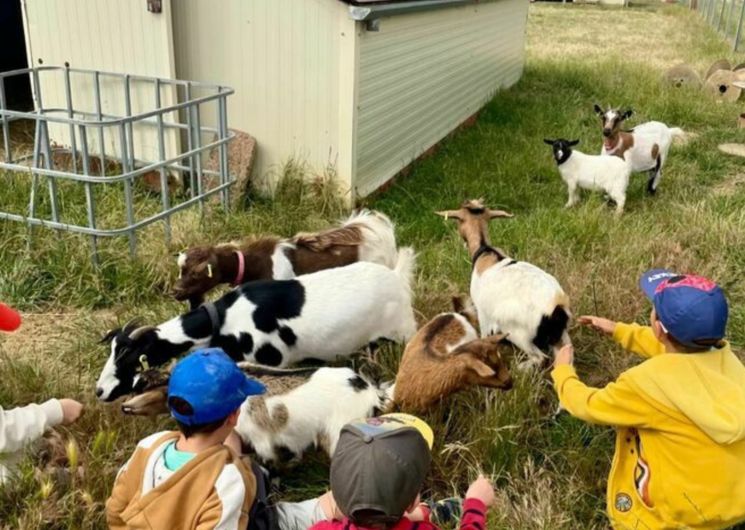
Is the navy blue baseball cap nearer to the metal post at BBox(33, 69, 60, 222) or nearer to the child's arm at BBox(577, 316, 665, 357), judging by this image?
the child's arm at BBox(577, 316, 665, 357)

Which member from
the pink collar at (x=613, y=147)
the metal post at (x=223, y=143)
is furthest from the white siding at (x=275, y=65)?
the pink collar at (x=613, y=147)

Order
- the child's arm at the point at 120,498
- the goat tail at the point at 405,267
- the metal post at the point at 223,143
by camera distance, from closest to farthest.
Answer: the child's arm at the point at 120,498, the goat tail at the point at 405,267, the metal post at the point at 223,143

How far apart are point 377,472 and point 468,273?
3782 mm

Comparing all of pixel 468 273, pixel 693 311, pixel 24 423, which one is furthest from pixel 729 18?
pixel 24 423

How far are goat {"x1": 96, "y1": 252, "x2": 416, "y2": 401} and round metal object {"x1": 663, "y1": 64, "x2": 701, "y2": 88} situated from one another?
11.2m

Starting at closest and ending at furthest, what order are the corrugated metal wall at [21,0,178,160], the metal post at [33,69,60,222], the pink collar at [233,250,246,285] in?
the pink collar at [233,250,246,285], the metal post at [33,69,60,222], the corrugated metal wall at [21,0,178,160]

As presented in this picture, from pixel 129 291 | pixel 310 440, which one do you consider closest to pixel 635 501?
pixel 310 440

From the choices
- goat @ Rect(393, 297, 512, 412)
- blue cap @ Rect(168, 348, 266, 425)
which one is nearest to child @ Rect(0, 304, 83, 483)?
blue cap @ Rect(168, 348, 266, 425)

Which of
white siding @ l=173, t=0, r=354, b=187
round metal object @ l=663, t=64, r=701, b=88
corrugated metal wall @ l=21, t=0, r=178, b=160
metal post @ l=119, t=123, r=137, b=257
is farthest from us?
round metal object @ l=663, t=64, r=701, b=88

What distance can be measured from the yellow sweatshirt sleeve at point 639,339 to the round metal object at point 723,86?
11.1 m

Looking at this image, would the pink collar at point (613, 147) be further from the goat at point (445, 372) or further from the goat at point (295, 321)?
the goat at point (445, 372)

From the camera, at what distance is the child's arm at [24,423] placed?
3381 mm

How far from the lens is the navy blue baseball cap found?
115 inches

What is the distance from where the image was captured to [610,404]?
3102mm
